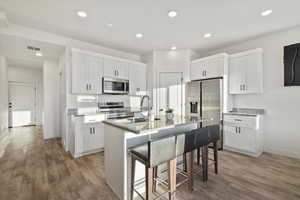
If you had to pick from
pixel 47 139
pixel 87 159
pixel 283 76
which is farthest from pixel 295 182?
pixel 47 139

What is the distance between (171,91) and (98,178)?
9.89 feet

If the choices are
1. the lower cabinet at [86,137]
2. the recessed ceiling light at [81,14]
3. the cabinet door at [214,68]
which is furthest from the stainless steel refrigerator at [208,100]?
the recessed ceiling light at [81,14]

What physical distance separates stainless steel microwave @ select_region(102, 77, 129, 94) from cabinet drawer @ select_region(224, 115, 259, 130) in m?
2.83

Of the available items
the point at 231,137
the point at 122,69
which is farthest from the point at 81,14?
the point at 231,137

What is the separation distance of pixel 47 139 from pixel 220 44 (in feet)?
19.7

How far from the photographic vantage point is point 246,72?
11.3 ft

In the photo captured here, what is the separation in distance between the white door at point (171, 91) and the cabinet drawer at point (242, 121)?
1.27 m

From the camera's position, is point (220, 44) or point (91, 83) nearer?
point (91, 83)

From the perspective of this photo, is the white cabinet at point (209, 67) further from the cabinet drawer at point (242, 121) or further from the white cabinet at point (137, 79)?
the white cabinet at point (137, 79)

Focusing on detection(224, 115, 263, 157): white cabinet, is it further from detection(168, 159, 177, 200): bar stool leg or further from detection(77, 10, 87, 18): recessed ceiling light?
detection(77, 10, 87, 18): recessed ceiling light

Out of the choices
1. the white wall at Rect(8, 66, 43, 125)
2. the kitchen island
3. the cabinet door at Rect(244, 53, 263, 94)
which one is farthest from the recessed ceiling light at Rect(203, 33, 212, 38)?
the white wall at Rect(8, 66, 43, 125)

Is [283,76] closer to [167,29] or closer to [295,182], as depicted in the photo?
[295,182]

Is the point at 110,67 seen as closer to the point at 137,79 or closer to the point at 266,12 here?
the point at 137,79

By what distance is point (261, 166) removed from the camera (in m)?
2.66
